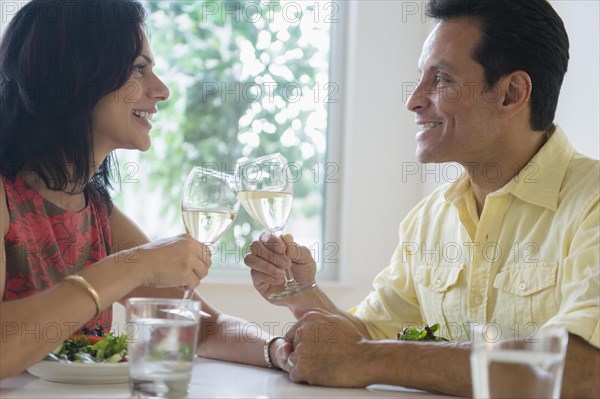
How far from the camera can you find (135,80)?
196 centimetres

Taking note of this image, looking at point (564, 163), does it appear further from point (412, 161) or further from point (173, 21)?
point (173, 21)

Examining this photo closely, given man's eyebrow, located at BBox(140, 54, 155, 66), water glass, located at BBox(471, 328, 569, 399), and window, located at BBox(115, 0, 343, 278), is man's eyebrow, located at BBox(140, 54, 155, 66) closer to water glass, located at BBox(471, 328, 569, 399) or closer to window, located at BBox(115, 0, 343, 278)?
water glass, located at BBox(471, 328, 569, 399)

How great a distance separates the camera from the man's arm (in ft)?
4.57

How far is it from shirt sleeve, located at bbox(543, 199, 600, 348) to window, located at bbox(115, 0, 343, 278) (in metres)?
2.08

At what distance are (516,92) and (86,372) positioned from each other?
1.27 metres

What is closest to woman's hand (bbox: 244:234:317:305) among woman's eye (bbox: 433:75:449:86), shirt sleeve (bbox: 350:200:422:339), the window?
shirt sleeve (bbox: 350:200:422:339)

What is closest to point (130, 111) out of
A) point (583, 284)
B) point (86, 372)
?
point (86, 372)

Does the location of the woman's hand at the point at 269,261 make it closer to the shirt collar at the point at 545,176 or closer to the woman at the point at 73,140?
the woman at the point at 73,140

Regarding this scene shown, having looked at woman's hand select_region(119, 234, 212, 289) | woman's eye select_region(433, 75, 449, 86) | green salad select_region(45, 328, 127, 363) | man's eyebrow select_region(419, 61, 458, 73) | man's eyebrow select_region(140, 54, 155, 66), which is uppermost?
man's eyebrow select_region(419, 61, 458, 73)

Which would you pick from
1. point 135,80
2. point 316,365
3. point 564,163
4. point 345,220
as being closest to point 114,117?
point 135,80

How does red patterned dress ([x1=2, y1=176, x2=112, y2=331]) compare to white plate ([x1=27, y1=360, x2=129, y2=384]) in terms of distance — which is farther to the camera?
red patterned dress ([x1=2, y1=176, x2=112, y2=331])

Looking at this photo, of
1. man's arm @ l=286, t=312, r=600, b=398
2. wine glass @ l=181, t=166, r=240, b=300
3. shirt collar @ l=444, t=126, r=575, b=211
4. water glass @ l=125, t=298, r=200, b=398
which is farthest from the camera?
shirt collar @ l=444, t=126, r=575, b=211

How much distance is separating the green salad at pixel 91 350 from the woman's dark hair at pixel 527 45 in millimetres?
1165

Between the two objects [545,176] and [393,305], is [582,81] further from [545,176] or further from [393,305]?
[393,305]
